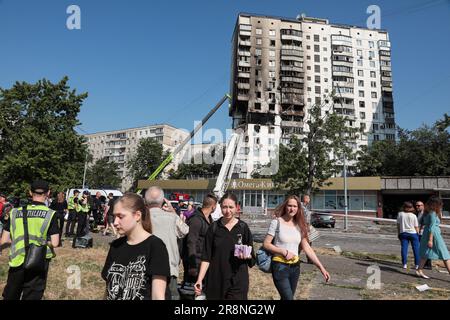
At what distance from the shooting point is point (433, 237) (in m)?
7.41

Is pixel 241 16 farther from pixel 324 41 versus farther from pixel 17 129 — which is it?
pixel 17 129

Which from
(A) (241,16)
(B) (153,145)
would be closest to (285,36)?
(A) (241,16)

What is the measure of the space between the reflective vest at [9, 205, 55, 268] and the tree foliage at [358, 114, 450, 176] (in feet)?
149

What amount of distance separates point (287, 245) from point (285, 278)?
39 centimetres

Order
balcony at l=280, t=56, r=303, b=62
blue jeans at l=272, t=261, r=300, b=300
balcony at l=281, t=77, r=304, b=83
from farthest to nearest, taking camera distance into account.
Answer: balcony at l=280, t=56, r=303, b=62
balcony at l=281, t=77, r=304, b=83
blue jeans at l=272, t=261, r=300, b=300

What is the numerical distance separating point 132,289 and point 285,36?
80.3m

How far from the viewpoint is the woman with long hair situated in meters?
7.23

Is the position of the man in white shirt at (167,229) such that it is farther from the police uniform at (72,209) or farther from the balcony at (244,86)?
the balcony at (244,86)

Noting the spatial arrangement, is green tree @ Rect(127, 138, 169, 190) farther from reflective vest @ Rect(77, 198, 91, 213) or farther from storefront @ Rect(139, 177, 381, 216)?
reflective vest @ Rect(77, 198, 91, 213)

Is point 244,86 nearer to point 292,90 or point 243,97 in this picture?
point 243,97

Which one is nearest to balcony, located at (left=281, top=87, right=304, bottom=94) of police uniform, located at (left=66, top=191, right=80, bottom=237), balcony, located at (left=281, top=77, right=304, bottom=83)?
balcony, located at (left=281, top=77, right=304, bottom=83)

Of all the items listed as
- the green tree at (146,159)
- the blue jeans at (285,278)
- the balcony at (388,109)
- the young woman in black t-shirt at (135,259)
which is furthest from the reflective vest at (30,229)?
the balcony at (388,109)
